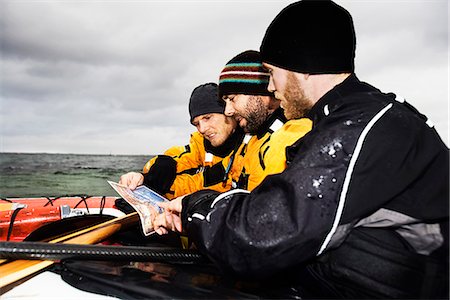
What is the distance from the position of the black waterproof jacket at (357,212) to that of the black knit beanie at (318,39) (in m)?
0.39

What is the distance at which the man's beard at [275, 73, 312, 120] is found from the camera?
1954 millimetres

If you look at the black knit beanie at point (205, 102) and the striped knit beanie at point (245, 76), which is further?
the black knit beanie at point (205, 102)

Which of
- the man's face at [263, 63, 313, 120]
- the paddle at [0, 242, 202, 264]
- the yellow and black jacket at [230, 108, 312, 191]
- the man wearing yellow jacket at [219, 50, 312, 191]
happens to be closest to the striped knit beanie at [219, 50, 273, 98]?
the man wearing yellow jacket at [219, 50, 312, 191]

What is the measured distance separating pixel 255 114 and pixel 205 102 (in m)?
1.11

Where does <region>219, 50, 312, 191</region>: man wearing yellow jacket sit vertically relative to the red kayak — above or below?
above

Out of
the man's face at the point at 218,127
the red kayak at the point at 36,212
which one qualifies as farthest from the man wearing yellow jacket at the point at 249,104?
the red kayak at the point at 36,212

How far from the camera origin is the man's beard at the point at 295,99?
1.95m

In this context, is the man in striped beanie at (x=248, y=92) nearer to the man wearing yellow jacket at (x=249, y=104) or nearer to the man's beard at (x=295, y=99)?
the man wearing yellow jacket at (x=249, y=104)

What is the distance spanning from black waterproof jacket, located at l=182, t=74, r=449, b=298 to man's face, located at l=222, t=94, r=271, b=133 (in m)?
1.76

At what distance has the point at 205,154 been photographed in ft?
15.3

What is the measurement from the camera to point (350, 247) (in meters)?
1.48

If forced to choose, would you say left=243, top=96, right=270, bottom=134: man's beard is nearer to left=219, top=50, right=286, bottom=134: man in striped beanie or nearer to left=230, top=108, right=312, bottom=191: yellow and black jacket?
left=219, top=50, right=286, bottom=134: man in striped beanie

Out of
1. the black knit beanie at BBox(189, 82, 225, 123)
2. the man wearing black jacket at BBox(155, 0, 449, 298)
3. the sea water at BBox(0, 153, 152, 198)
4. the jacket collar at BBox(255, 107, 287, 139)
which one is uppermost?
the black knit beanie at BBox(189, 82, 225, 123)

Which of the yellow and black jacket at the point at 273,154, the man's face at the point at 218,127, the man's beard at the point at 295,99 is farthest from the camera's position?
the man's face at the point at 218,127
